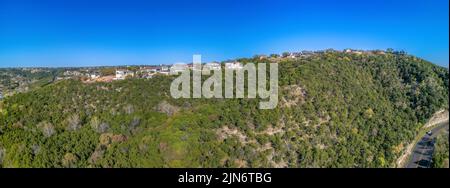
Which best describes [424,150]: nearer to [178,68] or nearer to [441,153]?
[441,153]

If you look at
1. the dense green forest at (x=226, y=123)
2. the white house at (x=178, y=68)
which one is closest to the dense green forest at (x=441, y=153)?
the dense green forest at (x=226, y=123)

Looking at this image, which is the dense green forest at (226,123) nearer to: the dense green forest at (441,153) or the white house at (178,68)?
the dense green forest at (441,153)

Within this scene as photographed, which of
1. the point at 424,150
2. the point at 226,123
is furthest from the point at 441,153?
the point at 226,123

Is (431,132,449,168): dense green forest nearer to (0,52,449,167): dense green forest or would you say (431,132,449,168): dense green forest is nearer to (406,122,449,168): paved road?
(406,122,449,168): paved road

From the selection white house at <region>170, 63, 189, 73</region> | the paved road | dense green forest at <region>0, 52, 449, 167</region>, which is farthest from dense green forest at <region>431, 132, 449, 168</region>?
white house at <region>170, 63, 189, 73</region>

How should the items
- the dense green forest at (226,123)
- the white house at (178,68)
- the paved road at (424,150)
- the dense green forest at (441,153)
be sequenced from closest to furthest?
the dense green forest at (441,153) < the dense green forest at (226,123) < the paved road at (424,150) < the white house at (178,68)

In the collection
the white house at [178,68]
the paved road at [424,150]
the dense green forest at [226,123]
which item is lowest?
the paved road at [424,150]
